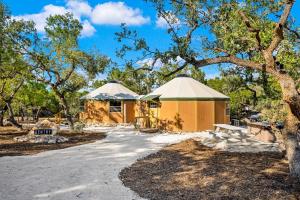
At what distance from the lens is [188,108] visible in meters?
21.4

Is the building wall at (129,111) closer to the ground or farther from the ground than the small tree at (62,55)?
closer to the ground

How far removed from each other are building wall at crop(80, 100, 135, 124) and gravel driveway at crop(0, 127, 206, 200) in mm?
12632

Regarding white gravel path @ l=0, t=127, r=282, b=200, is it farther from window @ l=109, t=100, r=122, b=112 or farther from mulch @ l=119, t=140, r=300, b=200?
window @ l=109, t=100, r=122, b=112

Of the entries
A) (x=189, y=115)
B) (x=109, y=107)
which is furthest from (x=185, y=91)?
(x=109, y=107)

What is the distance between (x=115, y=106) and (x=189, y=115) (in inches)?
324

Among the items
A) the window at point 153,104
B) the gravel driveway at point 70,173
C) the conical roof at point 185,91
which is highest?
the conical roof at point 185,91

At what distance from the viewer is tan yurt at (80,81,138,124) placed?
89.9 ft

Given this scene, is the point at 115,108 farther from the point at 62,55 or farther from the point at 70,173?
the point at 70,173

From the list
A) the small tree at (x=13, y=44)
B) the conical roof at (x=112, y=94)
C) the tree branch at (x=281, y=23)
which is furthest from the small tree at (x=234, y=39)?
the conical roof at (x=112, y=94)

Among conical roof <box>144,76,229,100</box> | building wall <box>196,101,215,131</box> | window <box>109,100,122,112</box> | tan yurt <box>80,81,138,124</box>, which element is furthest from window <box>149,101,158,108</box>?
window <box>109,100,122,112</box>

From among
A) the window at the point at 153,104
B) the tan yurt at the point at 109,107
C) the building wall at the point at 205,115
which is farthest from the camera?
the tan yurt at the point at 109,107

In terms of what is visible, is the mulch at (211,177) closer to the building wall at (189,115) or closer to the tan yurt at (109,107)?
the building wall at (189,115)

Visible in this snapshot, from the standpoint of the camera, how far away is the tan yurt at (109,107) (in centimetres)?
2741

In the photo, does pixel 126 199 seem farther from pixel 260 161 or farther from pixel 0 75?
pixel 0 75
